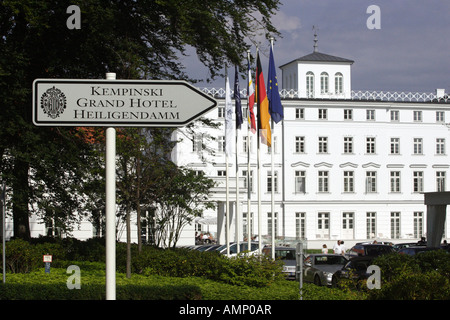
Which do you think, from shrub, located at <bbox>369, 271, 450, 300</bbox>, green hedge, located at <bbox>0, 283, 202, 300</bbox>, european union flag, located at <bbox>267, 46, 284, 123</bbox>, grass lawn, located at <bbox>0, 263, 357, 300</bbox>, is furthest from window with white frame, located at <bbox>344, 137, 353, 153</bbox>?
shrub, located at <bbox>369, 271, 450, 300</bbox>

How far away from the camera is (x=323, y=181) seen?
2608 inches

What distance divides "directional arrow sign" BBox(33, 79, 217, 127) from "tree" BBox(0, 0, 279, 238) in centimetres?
1206

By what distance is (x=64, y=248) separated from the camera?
915 inches

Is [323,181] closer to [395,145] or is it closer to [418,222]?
[395,145]

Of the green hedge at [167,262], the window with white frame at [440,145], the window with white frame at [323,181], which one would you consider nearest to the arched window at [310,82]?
the window with white frame at [323,181]

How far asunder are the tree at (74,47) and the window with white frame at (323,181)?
150 ft

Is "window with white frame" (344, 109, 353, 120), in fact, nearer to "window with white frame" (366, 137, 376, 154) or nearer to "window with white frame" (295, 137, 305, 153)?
"window with white frame" (366, 137, 376, 154)

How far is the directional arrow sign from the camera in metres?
5.87

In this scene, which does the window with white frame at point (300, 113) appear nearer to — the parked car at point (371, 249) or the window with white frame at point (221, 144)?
the window with white frame at point (221, 144)

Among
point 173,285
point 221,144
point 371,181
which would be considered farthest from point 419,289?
point 371,181

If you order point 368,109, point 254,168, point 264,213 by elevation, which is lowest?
point 264,213

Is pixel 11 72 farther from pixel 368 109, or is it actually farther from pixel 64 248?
pixel 368 109

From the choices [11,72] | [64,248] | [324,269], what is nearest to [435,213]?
[324,269]
